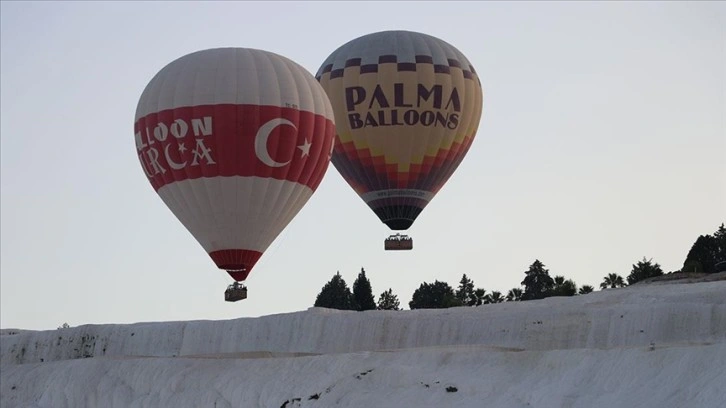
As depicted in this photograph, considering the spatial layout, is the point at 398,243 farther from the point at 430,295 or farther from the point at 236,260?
the point at 430,295

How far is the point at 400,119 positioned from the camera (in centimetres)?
7619

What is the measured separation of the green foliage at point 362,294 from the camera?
120812 mm

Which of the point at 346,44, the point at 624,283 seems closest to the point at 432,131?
the point at 346,44

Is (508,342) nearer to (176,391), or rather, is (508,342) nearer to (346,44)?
(176,391)

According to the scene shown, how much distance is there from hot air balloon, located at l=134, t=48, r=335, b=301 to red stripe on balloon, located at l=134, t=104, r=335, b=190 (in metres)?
0.04

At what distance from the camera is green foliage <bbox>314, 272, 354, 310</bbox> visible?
121875 millimetres

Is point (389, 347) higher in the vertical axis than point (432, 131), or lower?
lower

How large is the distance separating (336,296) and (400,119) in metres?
47.9

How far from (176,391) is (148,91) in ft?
47.1

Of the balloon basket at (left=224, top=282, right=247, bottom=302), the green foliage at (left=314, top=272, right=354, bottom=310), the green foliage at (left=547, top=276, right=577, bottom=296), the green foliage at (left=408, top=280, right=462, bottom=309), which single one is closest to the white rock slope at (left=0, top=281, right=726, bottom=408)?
the balloon basket at (left=224, top=282, right=247, bottom=302)

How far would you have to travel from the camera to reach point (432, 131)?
76.2 meters

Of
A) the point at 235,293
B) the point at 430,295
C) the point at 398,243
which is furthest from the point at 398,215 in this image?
the point at 430,295

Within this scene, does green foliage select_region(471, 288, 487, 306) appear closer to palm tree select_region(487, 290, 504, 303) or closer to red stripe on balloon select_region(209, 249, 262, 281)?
palm tree select_region(487, 290, 504, 303)

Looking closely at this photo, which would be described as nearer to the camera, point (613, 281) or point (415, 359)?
point (415, 359)
